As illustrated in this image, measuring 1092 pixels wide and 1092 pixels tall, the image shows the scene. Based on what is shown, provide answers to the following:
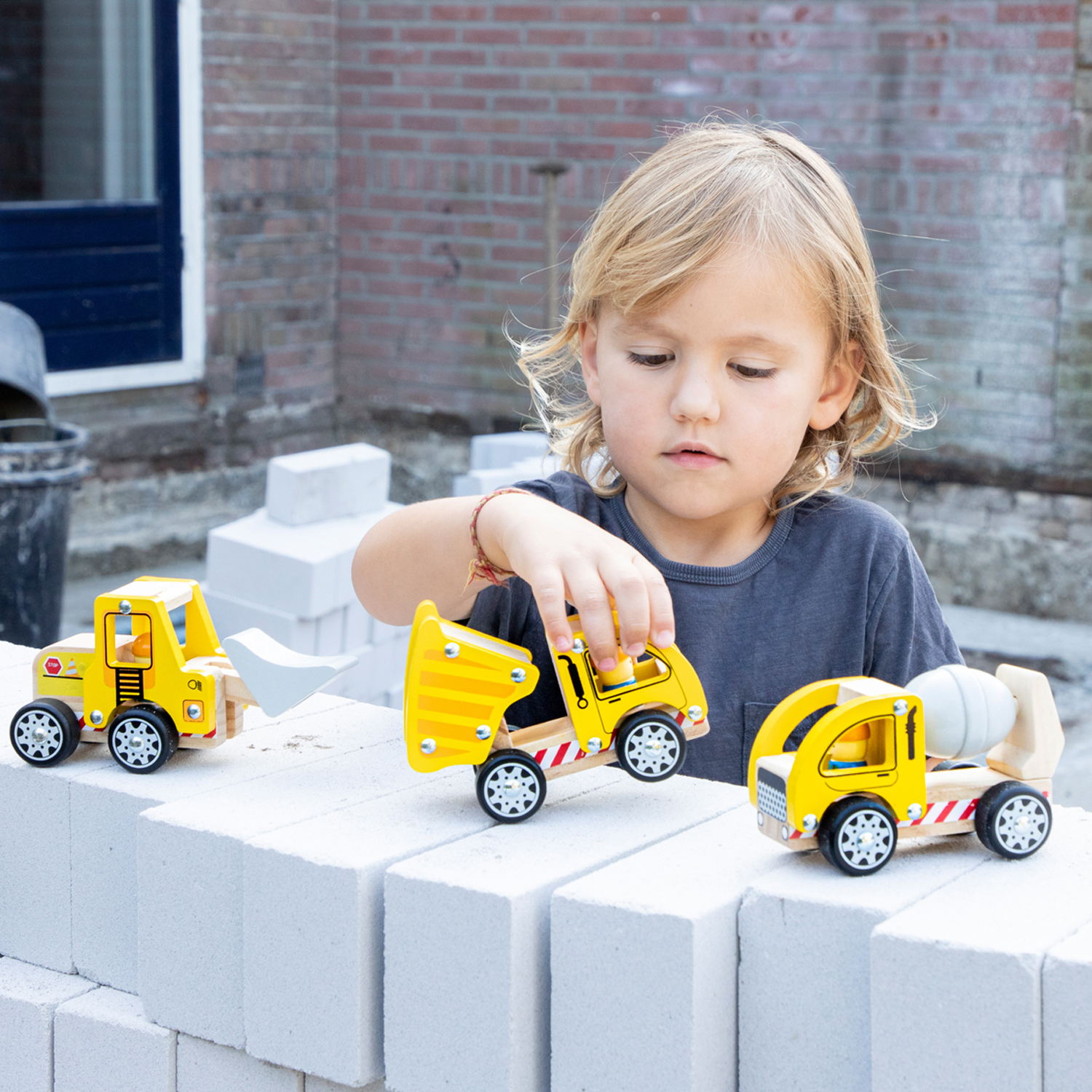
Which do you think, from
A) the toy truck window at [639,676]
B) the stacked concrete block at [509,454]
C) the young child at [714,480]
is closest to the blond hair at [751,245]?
the young child at [714,480]

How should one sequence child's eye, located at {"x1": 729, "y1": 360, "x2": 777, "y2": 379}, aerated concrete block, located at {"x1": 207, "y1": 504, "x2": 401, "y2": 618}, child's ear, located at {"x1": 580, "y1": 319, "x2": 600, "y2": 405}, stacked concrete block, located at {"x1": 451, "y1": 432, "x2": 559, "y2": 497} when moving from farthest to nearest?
stacked concrete block, located at {"x1": 451, "y1": 432, "x2": 559, "y2": 497}, aerated concrete block, located at {"x1": 207, "y1": 504, "x2": 401, "y2": 618}, child's ear, located at {"x1": 580, "y1": 319, "x2": 600, "y2": 405}, child's eye, located at {"x1": 729, "y1": 360, "x2": 777, "y2": 379}

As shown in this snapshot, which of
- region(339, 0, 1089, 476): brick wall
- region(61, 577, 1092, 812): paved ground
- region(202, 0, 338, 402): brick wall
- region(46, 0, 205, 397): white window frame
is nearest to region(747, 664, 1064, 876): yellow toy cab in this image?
region(61, 577, 1092, 812): paved ground

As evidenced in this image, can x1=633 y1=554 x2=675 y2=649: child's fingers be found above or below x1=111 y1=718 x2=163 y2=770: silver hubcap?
above

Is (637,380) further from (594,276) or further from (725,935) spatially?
(725,935)

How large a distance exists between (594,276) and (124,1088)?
1.03 metres

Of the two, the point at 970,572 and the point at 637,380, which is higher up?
the point at 637,380

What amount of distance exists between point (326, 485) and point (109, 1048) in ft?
7.79

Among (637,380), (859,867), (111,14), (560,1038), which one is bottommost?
(560,1038)

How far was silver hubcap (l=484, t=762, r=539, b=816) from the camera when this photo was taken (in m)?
1.38

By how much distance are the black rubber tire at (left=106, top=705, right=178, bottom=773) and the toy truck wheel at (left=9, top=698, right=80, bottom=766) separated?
0.05 metres

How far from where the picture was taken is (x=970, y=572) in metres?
6.15

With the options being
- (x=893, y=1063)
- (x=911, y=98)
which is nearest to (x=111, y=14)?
(x=911, y=98)

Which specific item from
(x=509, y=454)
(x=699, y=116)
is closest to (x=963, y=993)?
(x=509, y=454)

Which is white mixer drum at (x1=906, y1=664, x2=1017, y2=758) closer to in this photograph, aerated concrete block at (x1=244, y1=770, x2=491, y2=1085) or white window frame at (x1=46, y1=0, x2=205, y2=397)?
aerated concrete block at (x1=244, y1=770, x2=491, y2=1085)
